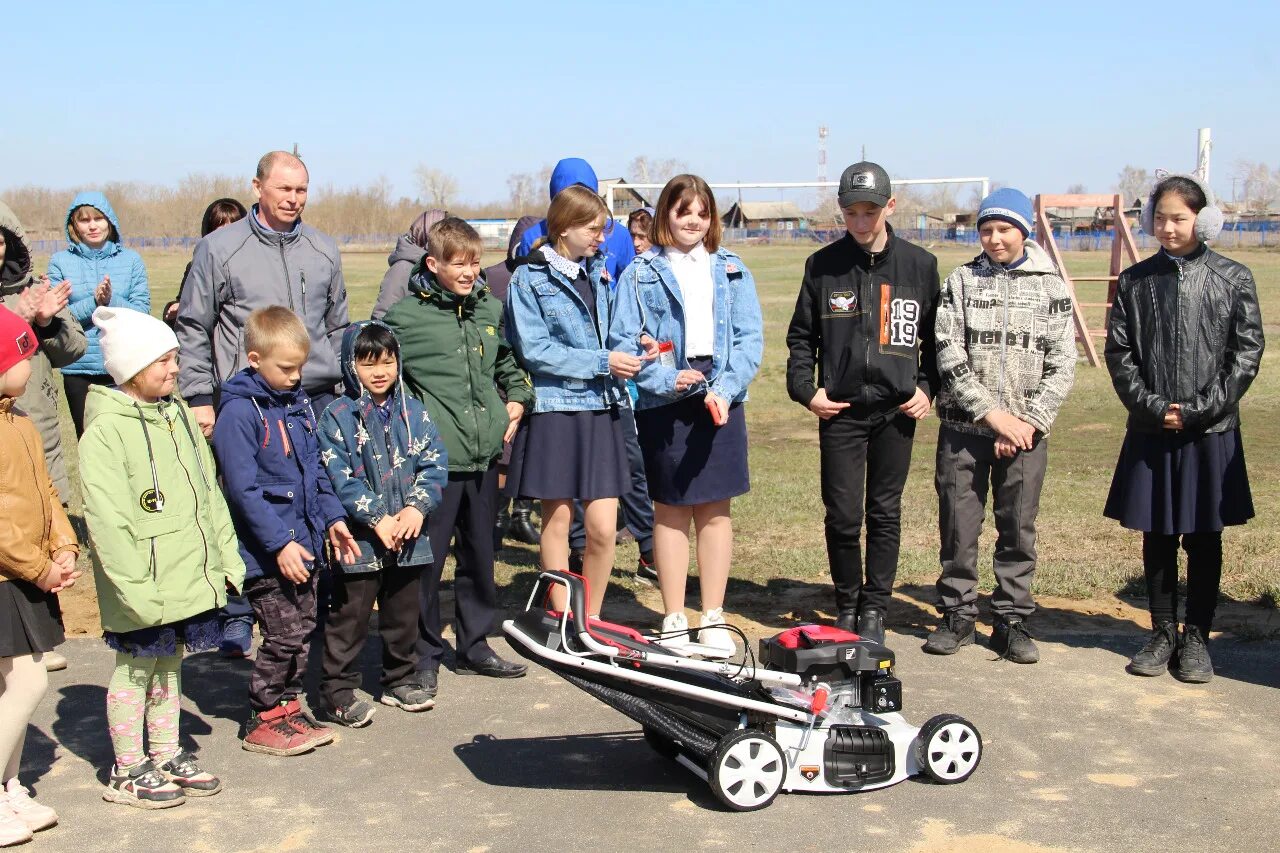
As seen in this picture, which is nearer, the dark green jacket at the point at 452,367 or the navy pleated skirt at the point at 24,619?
the navy pleated skirt at the point at 24,619

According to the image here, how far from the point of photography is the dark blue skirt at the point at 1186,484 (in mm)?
5660

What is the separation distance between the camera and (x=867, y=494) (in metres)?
6.15

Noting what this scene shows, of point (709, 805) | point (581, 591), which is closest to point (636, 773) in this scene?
point (709, 805)

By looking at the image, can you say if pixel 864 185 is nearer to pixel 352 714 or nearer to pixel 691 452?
pixel 691 452

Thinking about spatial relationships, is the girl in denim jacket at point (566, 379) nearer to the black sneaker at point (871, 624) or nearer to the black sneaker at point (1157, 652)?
the black sneaker at point (871, 624)

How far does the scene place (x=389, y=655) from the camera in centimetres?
541

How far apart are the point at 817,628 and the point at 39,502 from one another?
8.73 ft

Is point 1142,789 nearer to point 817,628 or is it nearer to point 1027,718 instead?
point 1027,718

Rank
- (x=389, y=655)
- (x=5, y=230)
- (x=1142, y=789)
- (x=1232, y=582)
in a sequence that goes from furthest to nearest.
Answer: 1. (x=1232, y=582)
2. (x=389, y=655)
3. (x=5, y=230)
4. (x=1142, y=789)

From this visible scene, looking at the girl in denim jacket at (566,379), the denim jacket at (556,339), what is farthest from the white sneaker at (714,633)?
the denim jacket at (556,339)

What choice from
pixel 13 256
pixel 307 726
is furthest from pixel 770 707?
pixel 13 256

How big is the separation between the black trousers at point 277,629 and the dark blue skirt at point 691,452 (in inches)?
66.4

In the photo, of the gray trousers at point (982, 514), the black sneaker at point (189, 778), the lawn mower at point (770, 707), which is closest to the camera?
the lawn mower at point (770, 707)

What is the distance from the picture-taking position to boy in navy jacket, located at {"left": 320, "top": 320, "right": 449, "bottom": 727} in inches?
199
